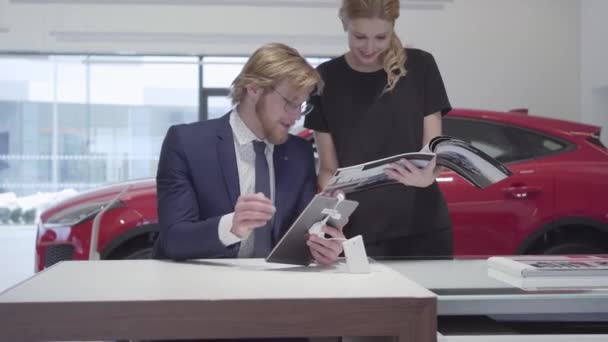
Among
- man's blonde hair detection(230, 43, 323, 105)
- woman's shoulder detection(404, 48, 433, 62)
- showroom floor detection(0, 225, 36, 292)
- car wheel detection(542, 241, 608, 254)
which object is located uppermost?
woman's shoulder detection(404, 48, 433, 62)

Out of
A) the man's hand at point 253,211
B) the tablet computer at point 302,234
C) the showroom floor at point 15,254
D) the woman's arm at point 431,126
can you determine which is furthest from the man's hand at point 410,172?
the showroom floor at point 15,254

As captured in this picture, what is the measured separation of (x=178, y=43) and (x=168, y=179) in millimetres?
6230

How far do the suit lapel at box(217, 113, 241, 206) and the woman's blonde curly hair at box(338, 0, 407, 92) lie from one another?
501 mm

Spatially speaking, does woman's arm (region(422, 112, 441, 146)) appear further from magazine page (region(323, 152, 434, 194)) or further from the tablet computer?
the tablet computer

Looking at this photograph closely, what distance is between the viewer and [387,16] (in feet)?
6.31

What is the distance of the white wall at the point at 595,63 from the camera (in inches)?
282

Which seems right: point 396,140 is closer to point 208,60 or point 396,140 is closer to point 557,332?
point 557,332

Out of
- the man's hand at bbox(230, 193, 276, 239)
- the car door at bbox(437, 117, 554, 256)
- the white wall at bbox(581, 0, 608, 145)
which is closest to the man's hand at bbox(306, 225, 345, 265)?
the man's hand at bbox(230, 193, 276, 239)

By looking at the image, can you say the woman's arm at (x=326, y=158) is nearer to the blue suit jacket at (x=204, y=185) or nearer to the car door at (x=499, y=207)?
the blue suit jacket at (x=204, y=185)

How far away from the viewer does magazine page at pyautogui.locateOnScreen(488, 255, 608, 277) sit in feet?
4.30

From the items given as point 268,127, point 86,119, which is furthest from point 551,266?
point 86,119

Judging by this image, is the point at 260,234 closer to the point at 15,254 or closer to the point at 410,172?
the point at 410,172

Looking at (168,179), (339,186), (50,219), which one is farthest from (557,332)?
(50,219)

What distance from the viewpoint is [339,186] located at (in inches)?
66.9
